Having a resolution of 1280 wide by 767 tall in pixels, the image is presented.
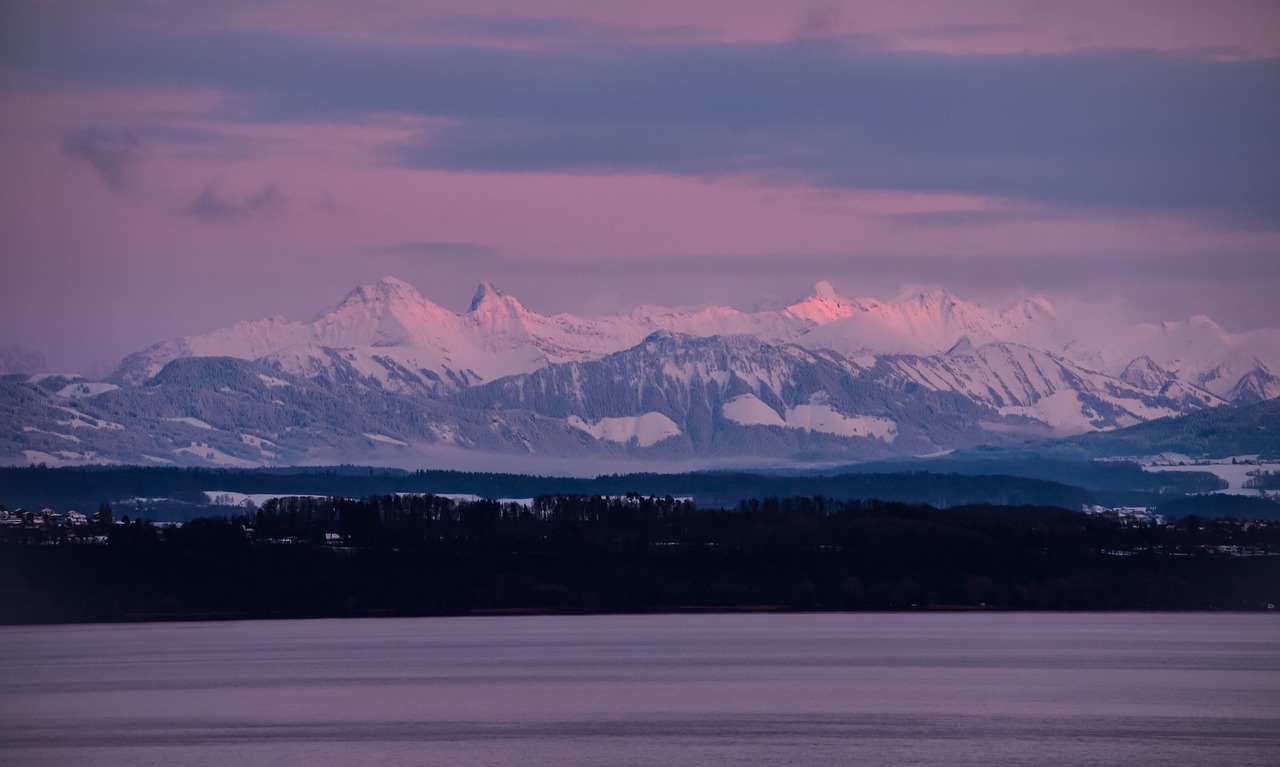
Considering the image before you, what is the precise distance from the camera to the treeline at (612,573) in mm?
161750

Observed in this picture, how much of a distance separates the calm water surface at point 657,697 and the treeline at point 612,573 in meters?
17.7

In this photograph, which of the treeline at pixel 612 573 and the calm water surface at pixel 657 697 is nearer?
the calm water surface at pixel 657 697

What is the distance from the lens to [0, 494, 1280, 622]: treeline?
162 meters

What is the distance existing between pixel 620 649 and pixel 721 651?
7691mm

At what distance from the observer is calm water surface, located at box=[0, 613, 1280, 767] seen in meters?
73.7

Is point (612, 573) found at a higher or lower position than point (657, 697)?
higher

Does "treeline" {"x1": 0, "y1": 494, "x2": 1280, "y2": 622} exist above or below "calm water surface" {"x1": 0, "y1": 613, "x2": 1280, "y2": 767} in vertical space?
above

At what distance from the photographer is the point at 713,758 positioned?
70750mm

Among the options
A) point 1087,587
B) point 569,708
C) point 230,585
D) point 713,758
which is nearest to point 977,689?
point 569,708

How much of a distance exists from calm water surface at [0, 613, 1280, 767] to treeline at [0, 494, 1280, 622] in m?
17.7

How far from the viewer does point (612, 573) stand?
171 meters

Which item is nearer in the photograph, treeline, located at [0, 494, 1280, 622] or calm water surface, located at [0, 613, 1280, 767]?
calm water surface, located at [0, 613, 1280, 767]

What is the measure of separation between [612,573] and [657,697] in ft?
258

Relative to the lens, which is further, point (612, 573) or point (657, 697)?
point (612, 573)
